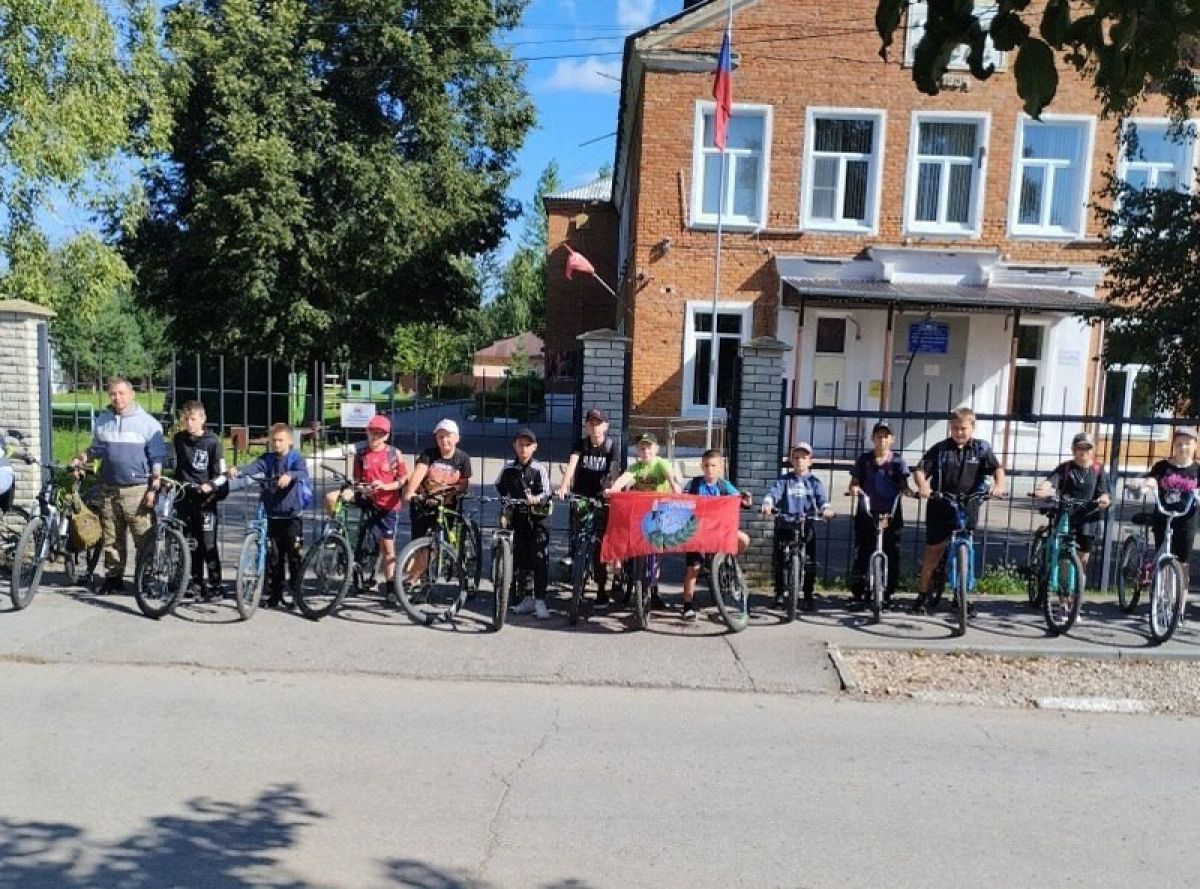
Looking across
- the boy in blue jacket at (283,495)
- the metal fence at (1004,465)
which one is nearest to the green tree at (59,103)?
the boy in blue jacket at (283,495)

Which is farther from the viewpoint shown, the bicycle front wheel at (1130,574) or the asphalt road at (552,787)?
the bicycle front wheel at (1130,574)

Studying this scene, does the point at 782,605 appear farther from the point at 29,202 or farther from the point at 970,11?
the point at 29,202

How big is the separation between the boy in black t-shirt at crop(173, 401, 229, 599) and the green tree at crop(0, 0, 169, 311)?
6.47 m

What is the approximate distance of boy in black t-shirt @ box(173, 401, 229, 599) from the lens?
767 cm

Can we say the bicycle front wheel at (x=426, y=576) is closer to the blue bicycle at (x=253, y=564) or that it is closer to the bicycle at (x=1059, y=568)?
the blue bicycle at (x=253, y=564)

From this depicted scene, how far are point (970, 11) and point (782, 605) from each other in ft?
20.4

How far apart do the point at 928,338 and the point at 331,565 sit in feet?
47.3

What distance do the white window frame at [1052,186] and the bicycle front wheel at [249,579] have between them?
1649cm

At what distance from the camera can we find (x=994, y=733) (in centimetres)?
561

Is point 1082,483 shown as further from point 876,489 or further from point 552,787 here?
point 552,787

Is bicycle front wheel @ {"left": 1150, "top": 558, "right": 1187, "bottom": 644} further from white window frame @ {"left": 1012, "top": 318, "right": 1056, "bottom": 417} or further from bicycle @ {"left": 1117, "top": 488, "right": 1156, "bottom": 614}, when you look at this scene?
white window frame @ {"left": 1012, "top": 318, "right": 1056, "bottom": 417}

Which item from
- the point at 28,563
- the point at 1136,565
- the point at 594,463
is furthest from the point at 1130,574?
the point at 28,563

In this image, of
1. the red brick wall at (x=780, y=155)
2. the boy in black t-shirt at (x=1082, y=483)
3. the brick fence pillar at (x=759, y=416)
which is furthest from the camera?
the red brick wall at (x=780, y=155)

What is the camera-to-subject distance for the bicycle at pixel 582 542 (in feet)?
24.6
